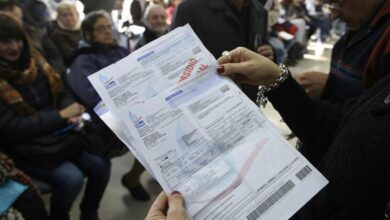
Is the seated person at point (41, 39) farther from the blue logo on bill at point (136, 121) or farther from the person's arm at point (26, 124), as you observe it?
the blue logo on bill at point (136, 121)

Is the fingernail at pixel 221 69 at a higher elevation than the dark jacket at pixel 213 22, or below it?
higher

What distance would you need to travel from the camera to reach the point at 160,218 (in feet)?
2.21

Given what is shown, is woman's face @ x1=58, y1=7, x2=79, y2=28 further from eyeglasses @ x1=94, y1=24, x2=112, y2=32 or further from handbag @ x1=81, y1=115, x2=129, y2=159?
handbag @ x1=81, y1=115, x2=129, y2=159

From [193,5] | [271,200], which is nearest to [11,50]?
[193,5]

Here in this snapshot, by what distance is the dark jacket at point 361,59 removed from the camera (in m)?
0.99

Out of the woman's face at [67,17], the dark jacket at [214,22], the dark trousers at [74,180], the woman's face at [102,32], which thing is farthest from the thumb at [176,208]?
the woman's face at [67,17]

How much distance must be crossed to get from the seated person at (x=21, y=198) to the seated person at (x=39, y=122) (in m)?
0.20

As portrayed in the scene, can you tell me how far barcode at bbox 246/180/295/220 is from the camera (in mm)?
639

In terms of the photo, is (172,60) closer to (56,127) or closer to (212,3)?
(212,3)

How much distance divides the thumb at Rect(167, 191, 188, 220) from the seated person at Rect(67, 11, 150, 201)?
5.28 ft

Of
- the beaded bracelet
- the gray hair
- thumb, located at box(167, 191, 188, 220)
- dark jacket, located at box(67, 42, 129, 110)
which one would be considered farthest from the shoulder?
thumb, located at box(167, 191, 188, 220)

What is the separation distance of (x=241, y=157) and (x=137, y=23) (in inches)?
116

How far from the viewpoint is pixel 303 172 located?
27.6 inches

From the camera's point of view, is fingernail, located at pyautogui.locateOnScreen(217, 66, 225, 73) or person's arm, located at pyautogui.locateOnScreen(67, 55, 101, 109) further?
person's arm, located at pyautogui.locateOnScreen(67, 55, 101, 109)
